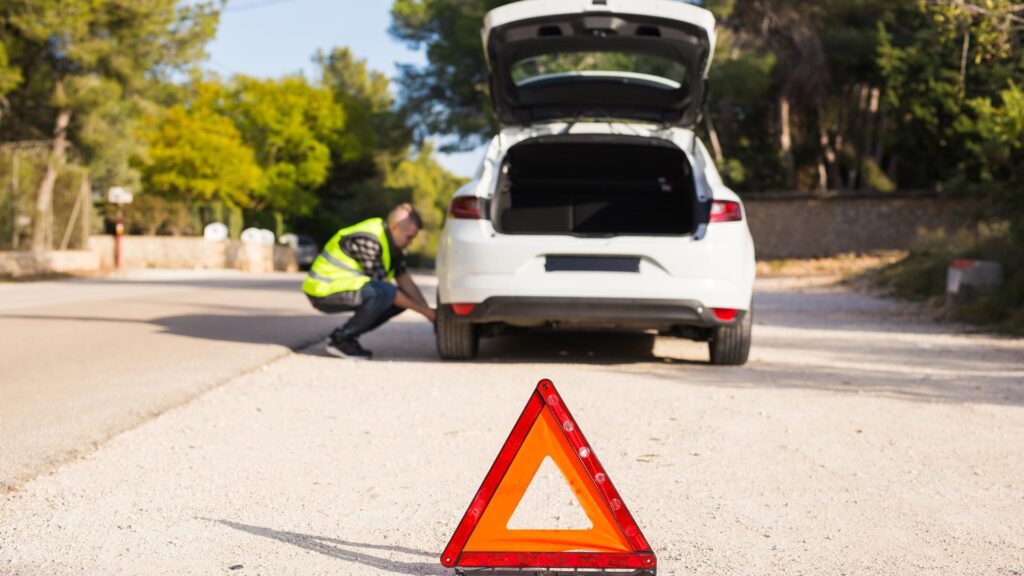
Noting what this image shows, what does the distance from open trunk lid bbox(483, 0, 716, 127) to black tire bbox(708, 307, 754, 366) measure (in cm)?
157

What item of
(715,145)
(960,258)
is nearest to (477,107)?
(715,145)

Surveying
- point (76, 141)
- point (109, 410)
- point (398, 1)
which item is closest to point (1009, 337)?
point (109, 410)

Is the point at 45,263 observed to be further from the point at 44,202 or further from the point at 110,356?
the point at 110,356

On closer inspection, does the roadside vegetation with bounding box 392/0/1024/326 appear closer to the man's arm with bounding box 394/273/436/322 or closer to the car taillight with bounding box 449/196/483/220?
the man's arm with bounding box 394/273/436/322

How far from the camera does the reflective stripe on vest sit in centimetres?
885

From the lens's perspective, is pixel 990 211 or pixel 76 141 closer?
pixel 990 211

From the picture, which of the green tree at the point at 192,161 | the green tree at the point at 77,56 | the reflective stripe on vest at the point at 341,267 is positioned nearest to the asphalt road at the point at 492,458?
the reflective stripe on vest at the point at 341,267

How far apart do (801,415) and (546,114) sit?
11.5ft

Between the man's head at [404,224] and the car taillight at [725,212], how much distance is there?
2322 millimetres

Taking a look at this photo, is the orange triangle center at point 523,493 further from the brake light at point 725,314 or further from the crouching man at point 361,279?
the crouching man at point 361,279

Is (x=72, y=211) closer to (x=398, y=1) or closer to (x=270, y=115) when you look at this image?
(x=398, y=1)

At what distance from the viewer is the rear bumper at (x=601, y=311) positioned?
24.9 ft

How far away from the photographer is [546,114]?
8797mm

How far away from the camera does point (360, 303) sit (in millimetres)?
8859
